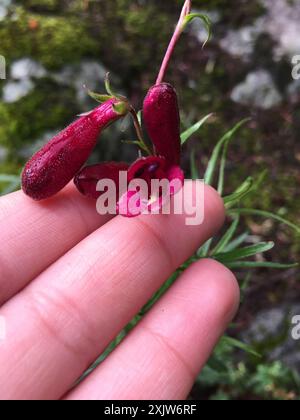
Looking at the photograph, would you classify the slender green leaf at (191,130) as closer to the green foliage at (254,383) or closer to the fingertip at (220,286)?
the fingertip at (220,286)

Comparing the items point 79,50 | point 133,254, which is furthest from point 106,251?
point 79,50

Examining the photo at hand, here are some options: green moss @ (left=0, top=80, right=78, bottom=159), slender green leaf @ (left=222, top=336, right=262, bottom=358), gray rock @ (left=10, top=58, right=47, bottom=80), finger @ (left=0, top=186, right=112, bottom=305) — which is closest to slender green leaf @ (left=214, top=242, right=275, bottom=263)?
slender green leaf @ (left=222, top=336, right=262, bottom=358)

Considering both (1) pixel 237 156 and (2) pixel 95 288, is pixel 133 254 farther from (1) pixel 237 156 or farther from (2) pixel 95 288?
(1) pixel 237 156

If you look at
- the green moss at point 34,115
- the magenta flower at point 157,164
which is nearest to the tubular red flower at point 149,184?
the magenta flower at point 157,164

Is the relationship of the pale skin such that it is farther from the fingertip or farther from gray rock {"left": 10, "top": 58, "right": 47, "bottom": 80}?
gray rock {"left": 10, "top": 58, "right": 47, "bottom": 80}

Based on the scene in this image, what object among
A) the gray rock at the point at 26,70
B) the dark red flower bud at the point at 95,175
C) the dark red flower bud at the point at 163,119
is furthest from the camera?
the gray rock at the point at 26,70

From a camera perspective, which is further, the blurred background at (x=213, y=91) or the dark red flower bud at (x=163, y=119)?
the blurred background at (x=213, y=91)

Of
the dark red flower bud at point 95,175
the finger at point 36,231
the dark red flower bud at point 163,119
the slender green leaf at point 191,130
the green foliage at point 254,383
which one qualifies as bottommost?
the green foliage at point 254,383

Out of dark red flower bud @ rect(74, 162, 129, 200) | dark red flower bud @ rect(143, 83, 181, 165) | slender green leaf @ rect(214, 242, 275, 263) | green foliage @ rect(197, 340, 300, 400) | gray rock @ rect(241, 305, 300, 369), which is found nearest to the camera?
dark red flower bud @ rect(143, 83, 181, 165)
